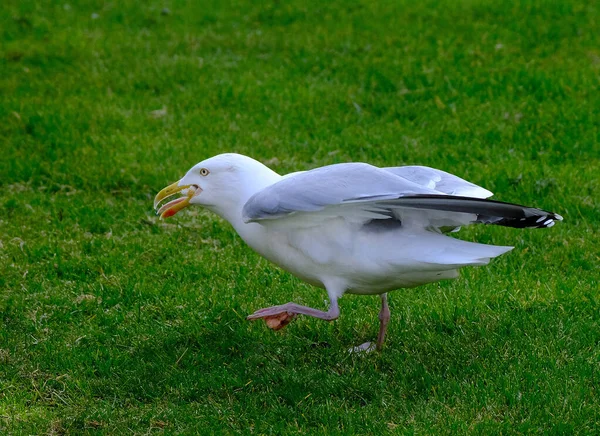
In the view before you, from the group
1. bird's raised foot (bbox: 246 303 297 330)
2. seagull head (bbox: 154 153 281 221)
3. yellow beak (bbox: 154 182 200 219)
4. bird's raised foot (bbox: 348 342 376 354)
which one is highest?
seagull head (bbox: 154 153 281 221)

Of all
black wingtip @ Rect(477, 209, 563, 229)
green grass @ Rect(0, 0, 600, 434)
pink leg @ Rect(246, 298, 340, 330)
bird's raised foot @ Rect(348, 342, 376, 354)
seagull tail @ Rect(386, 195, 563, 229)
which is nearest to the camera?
seagull tail @ Rect(386, 195, 563, 229)

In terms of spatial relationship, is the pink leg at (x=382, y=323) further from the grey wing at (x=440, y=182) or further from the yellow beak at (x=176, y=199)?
the yellow beak at (x=176, y=199)

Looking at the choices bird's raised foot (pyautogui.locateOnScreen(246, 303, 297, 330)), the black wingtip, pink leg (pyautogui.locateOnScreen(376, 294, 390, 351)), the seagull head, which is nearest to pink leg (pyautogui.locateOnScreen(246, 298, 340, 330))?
bird's raised foot (pyautogui.locateOnScreen(246, 303, 297, 330))

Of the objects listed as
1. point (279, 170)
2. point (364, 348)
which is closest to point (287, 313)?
point (364, 348)

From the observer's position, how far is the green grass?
14.3 feet

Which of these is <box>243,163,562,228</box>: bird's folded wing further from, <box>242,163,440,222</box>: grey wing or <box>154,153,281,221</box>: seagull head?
<box>154,153,281,221</box>: seagull head

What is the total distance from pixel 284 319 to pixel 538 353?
1.27 metres

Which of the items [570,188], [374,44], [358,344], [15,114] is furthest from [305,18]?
[358,344]

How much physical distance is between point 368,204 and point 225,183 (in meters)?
0.84

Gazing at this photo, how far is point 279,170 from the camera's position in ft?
24.2

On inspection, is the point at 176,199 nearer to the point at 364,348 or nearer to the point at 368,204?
the point at 368,204

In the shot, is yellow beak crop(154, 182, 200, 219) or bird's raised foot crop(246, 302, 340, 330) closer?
bird's raised foot crop(246, 302, 340, 330)

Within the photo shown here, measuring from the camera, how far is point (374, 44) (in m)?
9.81

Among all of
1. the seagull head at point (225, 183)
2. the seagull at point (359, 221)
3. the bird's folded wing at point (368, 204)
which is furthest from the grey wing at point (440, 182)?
the seagull head at point (225, 183)
